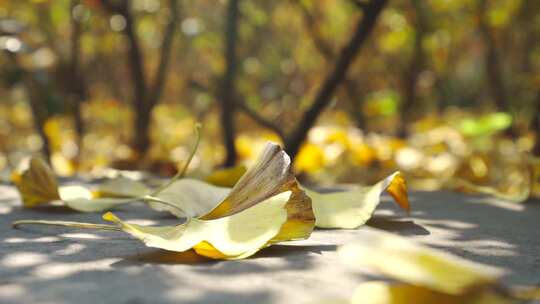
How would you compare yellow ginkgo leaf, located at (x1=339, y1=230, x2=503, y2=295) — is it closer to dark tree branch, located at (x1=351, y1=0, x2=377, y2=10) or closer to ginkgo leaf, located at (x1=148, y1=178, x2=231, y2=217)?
ginkgo leaf, located at (x1=148, y1=178, x2=231, y2=217)

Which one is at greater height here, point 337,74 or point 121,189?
point 337,74

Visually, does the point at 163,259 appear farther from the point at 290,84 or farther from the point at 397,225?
the point at 290,84

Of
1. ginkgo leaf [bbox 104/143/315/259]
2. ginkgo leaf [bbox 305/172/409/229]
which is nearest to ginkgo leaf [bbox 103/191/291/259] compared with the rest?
ginkgo leaf [bbox 104/143/315/259]

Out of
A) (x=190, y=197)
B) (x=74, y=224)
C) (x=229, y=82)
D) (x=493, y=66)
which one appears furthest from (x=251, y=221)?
(x=493, y=66)

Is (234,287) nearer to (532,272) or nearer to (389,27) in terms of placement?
(532,272)

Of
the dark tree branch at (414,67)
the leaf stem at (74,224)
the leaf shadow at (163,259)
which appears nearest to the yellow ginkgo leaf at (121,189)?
the leaf stem at (74,224)

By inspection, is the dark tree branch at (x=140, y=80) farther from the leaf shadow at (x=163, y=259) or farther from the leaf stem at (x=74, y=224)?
the leaf shadow at (x=163, y=259)

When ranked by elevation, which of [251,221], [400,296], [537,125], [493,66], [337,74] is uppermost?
[493,66]

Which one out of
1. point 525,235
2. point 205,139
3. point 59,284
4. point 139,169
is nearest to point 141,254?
point 59,284

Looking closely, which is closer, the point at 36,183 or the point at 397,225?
the point at 397,225
